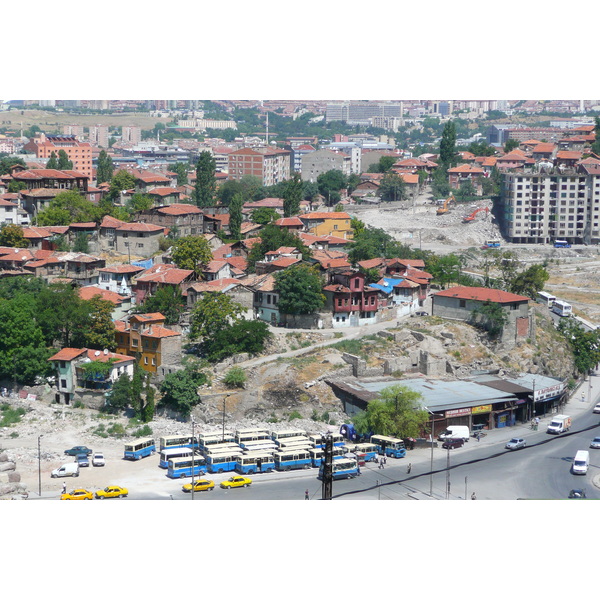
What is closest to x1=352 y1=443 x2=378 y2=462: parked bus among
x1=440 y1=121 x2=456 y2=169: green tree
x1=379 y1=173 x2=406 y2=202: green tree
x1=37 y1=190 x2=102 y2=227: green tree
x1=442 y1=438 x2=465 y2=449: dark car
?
x1=442 y1=438 x2=465 y2=449: dark car

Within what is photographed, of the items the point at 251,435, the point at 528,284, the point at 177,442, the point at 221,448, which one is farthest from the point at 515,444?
the point at 528,284

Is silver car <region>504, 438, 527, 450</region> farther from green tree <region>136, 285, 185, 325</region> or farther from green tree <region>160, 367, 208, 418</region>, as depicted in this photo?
green tree <region>136, 285, 185, 325</region>

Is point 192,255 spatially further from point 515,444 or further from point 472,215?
point 472,215

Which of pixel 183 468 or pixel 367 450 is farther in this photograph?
pixel 367 450

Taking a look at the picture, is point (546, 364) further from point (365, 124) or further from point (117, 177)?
point (365, 124)

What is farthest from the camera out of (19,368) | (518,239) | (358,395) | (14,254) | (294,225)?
(518,239)

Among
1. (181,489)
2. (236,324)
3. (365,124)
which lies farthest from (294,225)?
(365,124)
